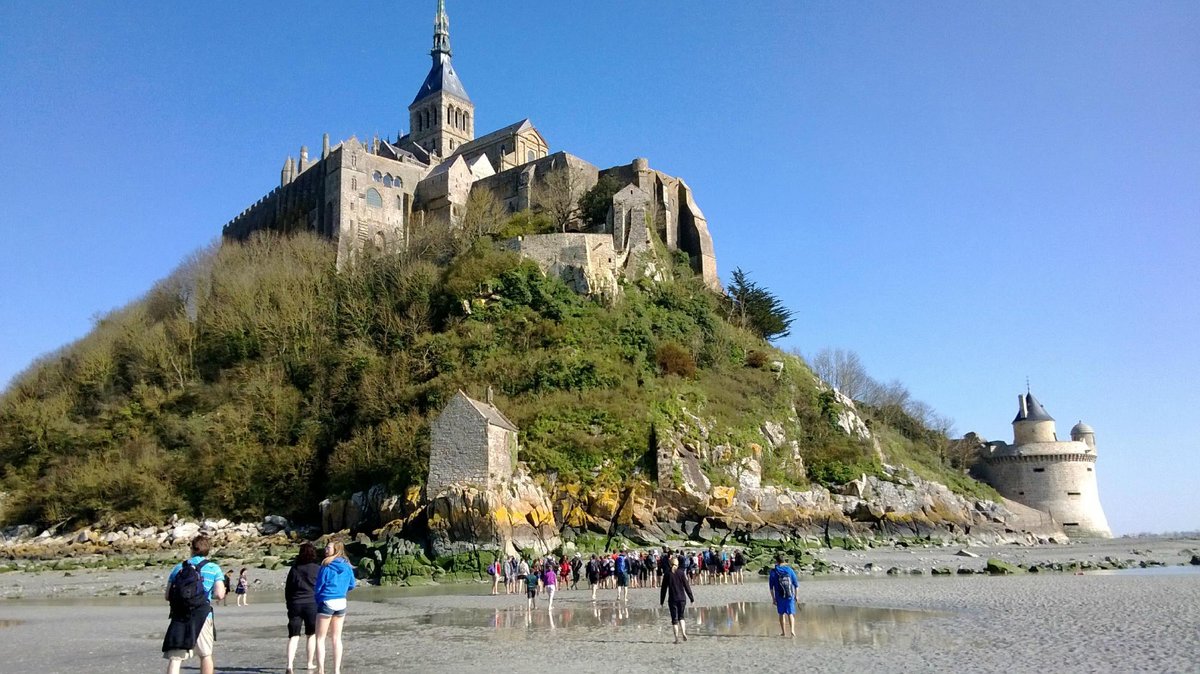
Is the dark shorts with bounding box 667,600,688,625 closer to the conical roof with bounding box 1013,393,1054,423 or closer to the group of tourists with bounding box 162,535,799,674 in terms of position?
the group of tourists with bounding box 162,535,799,674

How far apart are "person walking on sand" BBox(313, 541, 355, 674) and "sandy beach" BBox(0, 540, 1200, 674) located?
1387 millimetres

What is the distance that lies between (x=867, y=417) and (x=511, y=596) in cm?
3348

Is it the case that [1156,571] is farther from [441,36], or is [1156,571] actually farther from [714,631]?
[441,36]

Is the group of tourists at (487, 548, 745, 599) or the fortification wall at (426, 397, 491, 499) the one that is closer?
the group of tourists at (487, 548, 745, 599)

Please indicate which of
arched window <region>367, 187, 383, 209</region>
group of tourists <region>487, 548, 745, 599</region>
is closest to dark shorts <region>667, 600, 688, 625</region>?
group of tourists <region>487, 548, 745, 599</region>

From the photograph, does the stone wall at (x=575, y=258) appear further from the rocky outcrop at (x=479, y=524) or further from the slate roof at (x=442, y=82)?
the slate roof at (x=442, y=82)

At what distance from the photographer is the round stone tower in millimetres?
57812

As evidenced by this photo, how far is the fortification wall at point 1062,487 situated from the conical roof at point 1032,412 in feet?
9.18

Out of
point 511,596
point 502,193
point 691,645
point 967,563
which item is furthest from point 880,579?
point 502,193

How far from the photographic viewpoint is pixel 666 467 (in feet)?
114

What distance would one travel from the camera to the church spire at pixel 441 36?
88.9 metres

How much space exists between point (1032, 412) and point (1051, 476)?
198 inches

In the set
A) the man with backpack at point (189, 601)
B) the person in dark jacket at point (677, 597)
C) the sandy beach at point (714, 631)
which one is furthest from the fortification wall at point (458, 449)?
the man with backpack at point (189, 601)

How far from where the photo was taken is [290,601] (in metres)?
8.95
